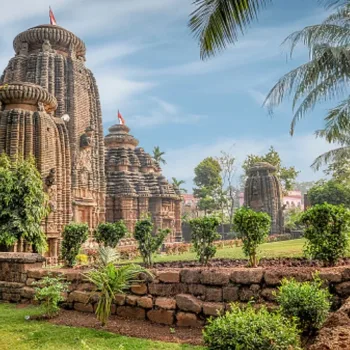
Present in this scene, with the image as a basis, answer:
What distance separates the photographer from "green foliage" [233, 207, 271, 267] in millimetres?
8039

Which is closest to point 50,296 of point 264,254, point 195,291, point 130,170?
point 195,291

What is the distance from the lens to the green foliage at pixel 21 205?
13.2 metres

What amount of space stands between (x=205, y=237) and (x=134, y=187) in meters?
25.9

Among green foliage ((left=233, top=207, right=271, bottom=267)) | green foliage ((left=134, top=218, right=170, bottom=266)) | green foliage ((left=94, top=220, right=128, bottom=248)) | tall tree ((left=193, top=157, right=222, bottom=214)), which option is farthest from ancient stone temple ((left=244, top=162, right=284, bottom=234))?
green foliage ((left=233, top=207, right=271, bottom=267))

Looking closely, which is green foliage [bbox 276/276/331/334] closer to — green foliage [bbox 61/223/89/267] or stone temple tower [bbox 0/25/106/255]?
green foliage [bbox 61/223/89/267]

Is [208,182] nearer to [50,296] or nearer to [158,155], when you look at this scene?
[158,155]

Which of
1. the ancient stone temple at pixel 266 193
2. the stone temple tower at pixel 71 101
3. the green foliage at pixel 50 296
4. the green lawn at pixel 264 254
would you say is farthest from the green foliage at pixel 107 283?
the ancient stone temple at pixel 266 193

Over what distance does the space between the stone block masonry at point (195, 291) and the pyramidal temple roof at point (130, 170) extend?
26.9 meters

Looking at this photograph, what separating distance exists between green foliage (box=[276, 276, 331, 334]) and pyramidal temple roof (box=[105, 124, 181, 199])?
2954 cm

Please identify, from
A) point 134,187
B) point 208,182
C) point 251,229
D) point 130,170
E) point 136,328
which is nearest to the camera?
point 136,328

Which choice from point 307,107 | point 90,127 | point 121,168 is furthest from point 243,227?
point 121,168

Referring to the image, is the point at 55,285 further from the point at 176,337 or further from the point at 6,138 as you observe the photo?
the point at 6,138

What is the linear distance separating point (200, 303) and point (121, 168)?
99.6 feet

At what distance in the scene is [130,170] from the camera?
3694 centimetres
